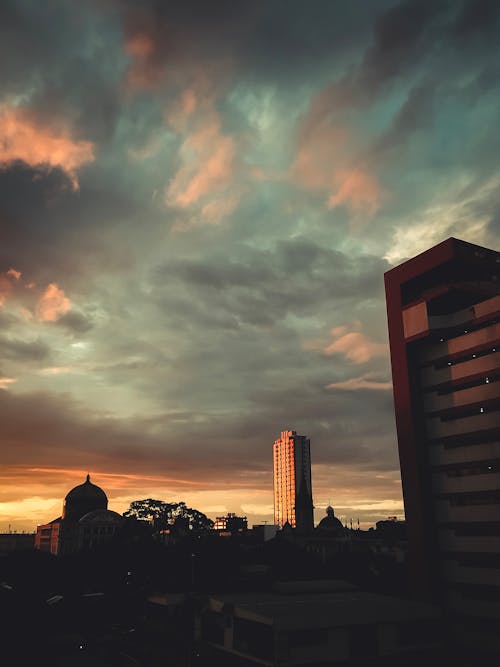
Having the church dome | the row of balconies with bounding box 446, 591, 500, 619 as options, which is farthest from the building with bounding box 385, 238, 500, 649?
the church dome

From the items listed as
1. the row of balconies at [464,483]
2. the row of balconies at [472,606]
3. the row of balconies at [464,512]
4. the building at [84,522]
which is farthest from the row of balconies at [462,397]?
the building at [84,522]

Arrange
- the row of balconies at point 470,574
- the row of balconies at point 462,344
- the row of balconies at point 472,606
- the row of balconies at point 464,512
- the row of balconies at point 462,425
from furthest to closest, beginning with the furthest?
the row of balconies at point 462,344, the row of balconies at point 462,425, the row of balconies at point 464,512, the row of balconies at point 470,574, the row of balconies at point 472,606

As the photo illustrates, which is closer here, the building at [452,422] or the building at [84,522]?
the building at [452,422]

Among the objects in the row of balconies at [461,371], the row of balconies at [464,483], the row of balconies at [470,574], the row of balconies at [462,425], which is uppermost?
the row of balconies at [461,371]

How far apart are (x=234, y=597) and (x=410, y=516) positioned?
958 inches

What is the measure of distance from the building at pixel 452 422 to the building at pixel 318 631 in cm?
546

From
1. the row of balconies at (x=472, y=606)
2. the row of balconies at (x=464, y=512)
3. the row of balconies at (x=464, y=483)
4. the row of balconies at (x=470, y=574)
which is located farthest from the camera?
the row of balconies at (x=464, y=483)

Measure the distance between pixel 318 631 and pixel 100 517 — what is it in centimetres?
14249

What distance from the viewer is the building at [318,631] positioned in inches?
1961

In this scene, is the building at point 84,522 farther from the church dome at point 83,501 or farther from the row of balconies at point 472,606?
the row of balconies at point 472,606

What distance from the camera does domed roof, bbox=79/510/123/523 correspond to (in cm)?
17588

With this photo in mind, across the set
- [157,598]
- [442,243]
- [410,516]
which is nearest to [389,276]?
[442,243]

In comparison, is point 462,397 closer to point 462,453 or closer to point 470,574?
point 462,453

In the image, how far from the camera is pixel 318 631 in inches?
2007
